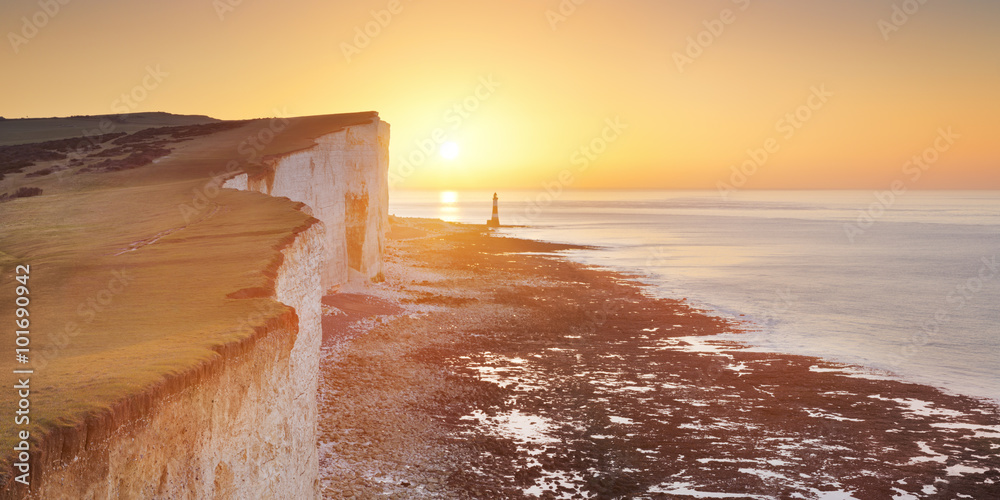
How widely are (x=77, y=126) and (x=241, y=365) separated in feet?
211

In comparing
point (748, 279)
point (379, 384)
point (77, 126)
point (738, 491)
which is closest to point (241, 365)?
point (738, 491)

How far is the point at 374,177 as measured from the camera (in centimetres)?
2984

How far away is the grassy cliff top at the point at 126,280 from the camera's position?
A: 5.04 meters

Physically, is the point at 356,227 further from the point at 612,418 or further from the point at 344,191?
the point at 612,418

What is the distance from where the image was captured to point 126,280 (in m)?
8.52

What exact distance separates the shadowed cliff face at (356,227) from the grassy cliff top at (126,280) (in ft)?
24.2

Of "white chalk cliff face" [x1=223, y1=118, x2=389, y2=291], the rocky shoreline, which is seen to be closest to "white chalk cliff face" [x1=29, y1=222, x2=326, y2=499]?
the rocky shoreline

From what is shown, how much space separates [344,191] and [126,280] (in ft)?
64.2

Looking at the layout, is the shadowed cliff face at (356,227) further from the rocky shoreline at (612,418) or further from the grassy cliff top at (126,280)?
the grassy cliff top at (126,280)

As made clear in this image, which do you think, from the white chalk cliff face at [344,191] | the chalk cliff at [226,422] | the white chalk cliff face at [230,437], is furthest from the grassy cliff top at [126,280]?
the white chalk cliff face at [344,191]

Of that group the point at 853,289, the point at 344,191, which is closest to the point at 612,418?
the point at 344,191

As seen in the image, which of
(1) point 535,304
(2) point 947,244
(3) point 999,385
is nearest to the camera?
(3) point 999,385

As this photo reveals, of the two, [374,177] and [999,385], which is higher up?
[374,177]

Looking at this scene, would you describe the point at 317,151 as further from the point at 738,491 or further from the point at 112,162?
the point at 738,491
